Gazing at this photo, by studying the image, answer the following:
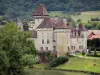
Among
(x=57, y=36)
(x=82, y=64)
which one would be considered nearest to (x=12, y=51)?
(x=82, y=64)

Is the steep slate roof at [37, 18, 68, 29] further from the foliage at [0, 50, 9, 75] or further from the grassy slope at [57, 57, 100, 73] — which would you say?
the foliage at [0, 50, 9, 75]

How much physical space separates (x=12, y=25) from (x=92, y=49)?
18.7 meters

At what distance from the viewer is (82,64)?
90750 millimetres

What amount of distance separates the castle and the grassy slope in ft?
20.2

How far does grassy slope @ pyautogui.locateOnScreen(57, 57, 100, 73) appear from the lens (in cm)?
8731

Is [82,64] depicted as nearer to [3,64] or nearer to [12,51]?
[12,51]

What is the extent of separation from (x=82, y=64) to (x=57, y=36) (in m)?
10.7

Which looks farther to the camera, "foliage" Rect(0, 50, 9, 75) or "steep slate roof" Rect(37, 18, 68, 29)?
"steep slate roof" Rect(37, 18, 68, 29)

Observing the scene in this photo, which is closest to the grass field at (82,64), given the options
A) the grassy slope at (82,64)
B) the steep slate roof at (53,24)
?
the grassy slope at (82,64)

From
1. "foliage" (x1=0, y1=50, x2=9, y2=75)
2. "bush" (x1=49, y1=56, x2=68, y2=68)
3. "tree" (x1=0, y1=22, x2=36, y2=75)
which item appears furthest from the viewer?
"bush" (x1=49, y1=56, x2=68, y2=68)

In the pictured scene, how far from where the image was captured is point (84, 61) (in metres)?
91.5

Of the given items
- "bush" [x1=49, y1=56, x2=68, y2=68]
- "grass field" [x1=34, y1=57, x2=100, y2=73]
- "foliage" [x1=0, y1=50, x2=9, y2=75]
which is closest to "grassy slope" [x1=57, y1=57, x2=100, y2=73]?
"grass field" [x1=34, y1=57, x2=100, y2=73]

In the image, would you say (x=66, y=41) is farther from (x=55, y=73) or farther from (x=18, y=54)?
(x=18, y=54)

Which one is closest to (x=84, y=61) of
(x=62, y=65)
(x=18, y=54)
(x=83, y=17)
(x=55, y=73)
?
(x=62, y=65)
